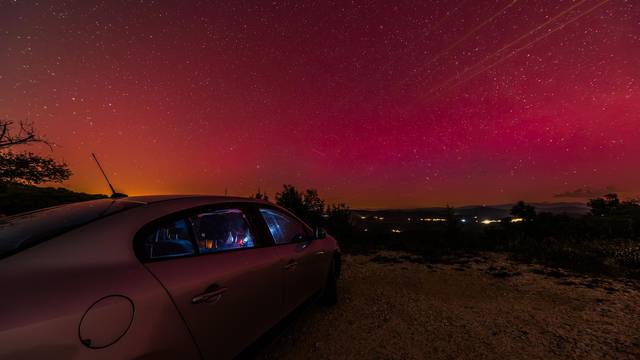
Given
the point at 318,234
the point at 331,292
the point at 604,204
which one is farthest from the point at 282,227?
the point at 604,204

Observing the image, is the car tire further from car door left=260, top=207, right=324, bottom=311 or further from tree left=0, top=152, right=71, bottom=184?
tree left=0, top=152, right=71, bottom=184

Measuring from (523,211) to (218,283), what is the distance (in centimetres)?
1846

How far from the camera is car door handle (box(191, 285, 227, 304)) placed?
181 cm

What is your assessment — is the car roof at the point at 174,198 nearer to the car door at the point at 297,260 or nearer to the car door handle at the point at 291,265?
the car door at the point at 297,260

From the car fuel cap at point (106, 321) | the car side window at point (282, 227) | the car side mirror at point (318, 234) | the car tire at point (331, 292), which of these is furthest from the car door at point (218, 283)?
the car tire at point (331, 292)

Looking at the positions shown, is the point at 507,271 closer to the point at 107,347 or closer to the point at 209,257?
the point at 209,257

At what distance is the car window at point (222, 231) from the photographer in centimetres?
297

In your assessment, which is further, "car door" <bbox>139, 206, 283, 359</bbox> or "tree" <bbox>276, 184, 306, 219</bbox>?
"tree" <bbox>276, 184, 306, 219</bbox>

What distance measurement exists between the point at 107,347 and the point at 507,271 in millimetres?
7459

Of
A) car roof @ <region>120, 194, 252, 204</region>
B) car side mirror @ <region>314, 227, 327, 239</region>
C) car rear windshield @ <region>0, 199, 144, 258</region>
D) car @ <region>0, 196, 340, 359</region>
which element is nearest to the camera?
car @ <region>0, 196, 340, 359</region>

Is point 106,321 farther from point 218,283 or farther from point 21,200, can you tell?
point 21,200

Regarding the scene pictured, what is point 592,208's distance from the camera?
20938 millimetres

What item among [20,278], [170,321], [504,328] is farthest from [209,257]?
[504,328]

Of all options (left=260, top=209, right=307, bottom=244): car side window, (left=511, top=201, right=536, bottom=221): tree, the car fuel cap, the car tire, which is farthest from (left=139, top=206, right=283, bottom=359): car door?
(left=511, top=201, right=536, bottom=221): tree
